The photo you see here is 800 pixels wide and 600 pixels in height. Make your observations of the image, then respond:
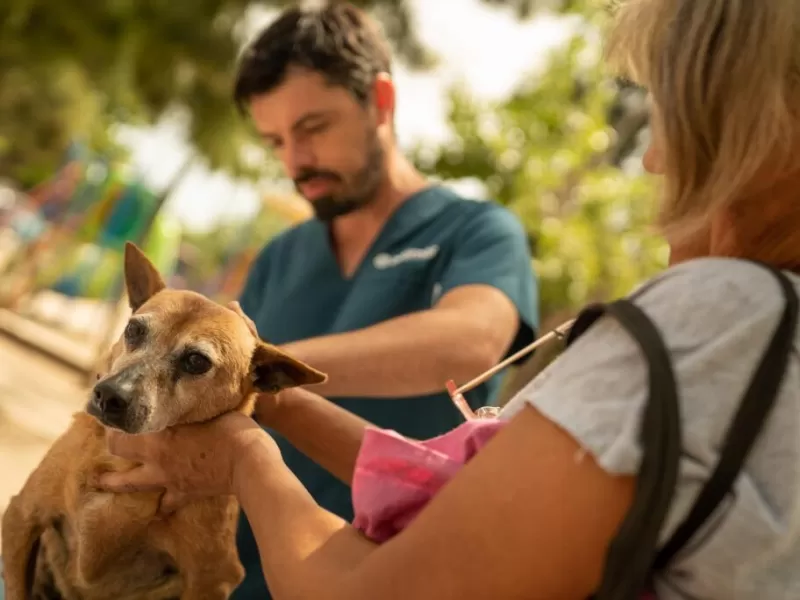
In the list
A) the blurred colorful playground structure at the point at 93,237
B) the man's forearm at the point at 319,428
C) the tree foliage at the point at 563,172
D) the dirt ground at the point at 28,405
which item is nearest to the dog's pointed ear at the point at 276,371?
the man's forearm at the point at 319,428

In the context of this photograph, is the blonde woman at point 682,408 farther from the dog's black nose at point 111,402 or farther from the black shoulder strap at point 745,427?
the dog's black nose at point 111,402

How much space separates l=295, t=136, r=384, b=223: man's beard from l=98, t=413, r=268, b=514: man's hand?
0.72 meters

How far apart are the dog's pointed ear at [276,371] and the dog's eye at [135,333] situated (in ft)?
0.46

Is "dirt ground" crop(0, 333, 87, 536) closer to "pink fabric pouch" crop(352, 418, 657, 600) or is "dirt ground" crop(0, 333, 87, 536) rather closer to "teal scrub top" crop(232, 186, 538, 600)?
"teal scrub top" crop(232, 186, 538, 600)

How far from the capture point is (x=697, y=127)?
62 centimetres

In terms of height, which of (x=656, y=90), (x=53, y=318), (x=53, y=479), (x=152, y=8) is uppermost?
(x=152, y=8)

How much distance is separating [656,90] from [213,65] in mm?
2581

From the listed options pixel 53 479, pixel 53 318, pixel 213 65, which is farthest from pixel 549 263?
pixel 53 318

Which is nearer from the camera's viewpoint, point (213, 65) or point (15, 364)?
point (213, 65)

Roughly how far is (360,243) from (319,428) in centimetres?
55

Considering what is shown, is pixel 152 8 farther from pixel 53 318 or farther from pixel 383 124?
pixel 53 318

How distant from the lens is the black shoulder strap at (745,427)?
0.56 metres

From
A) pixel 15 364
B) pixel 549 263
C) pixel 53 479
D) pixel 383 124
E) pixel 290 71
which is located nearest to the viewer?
pixel 53 479

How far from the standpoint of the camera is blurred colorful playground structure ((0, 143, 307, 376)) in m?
4.06
